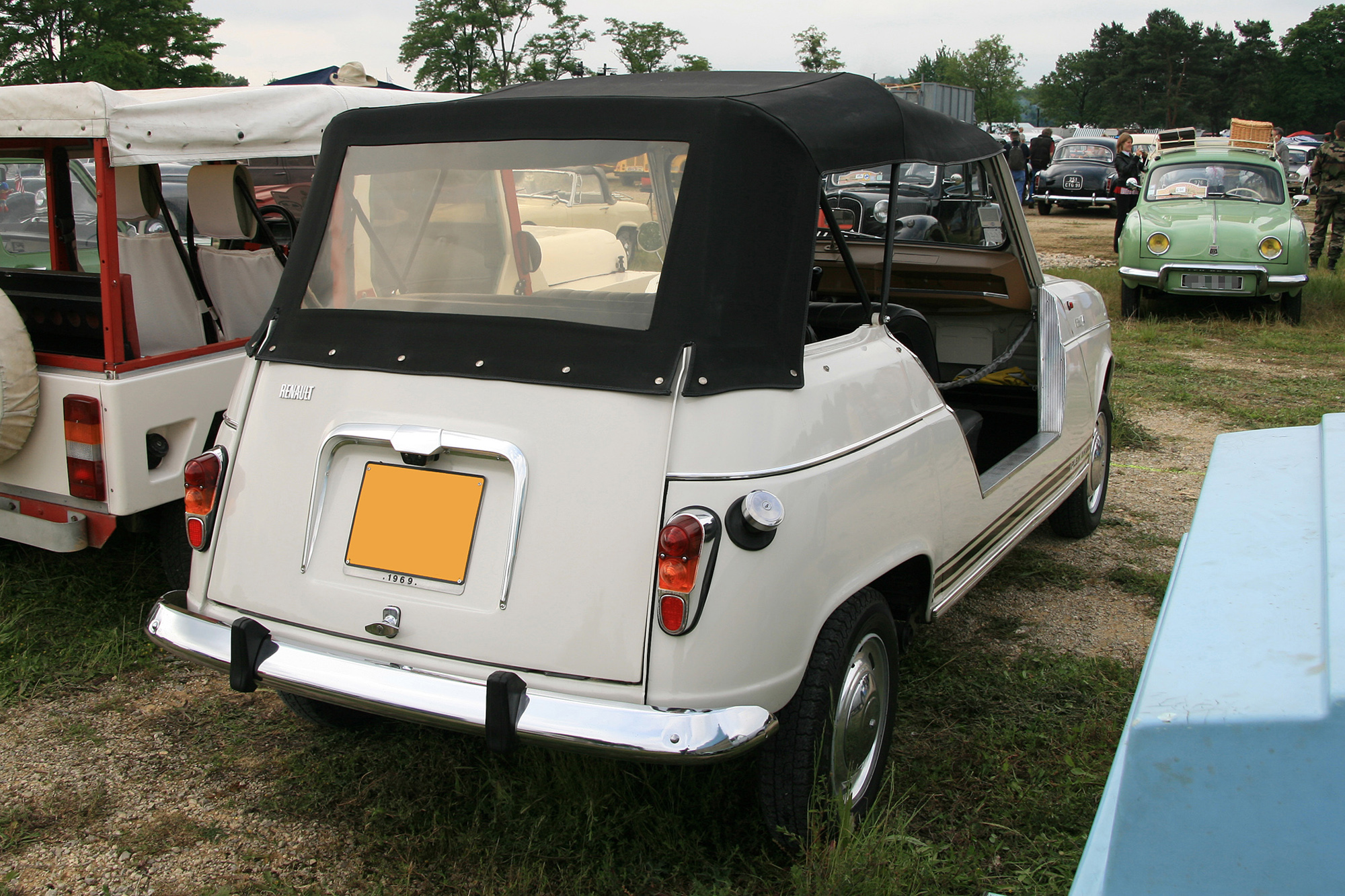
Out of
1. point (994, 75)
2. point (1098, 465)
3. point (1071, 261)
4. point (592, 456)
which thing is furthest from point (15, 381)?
point (994, 75)

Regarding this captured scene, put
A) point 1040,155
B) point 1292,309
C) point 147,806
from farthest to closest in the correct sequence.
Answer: point 1040,155
point 1292,309
point 147,806

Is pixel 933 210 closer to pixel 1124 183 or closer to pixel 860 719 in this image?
pixel 860 719

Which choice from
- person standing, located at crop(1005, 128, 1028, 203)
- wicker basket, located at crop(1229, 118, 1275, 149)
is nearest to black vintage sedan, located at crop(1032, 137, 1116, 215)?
person standing, located at crop(1005, 128, 1028, 203)

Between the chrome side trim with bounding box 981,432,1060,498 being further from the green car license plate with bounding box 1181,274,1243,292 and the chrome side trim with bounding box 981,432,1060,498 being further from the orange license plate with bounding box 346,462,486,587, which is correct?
the green car license plate with bounding box 1181,274,1243,292

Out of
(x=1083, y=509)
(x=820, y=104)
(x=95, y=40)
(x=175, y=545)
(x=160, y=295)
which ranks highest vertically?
(x=95, y=40)

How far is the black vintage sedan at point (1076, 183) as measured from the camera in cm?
2306

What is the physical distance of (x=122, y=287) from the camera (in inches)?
156

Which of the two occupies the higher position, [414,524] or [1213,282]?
[1213,282]

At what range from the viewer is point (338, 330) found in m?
2.69

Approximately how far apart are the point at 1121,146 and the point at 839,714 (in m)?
19.8

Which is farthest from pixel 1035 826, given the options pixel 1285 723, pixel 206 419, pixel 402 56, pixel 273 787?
pixel 402 56

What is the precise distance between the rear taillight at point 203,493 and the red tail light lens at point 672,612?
4.21ft

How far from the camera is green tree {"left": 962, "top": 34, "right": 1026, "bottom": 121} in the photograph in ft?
259

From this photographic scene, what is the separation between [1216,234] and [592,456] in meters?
10.2
